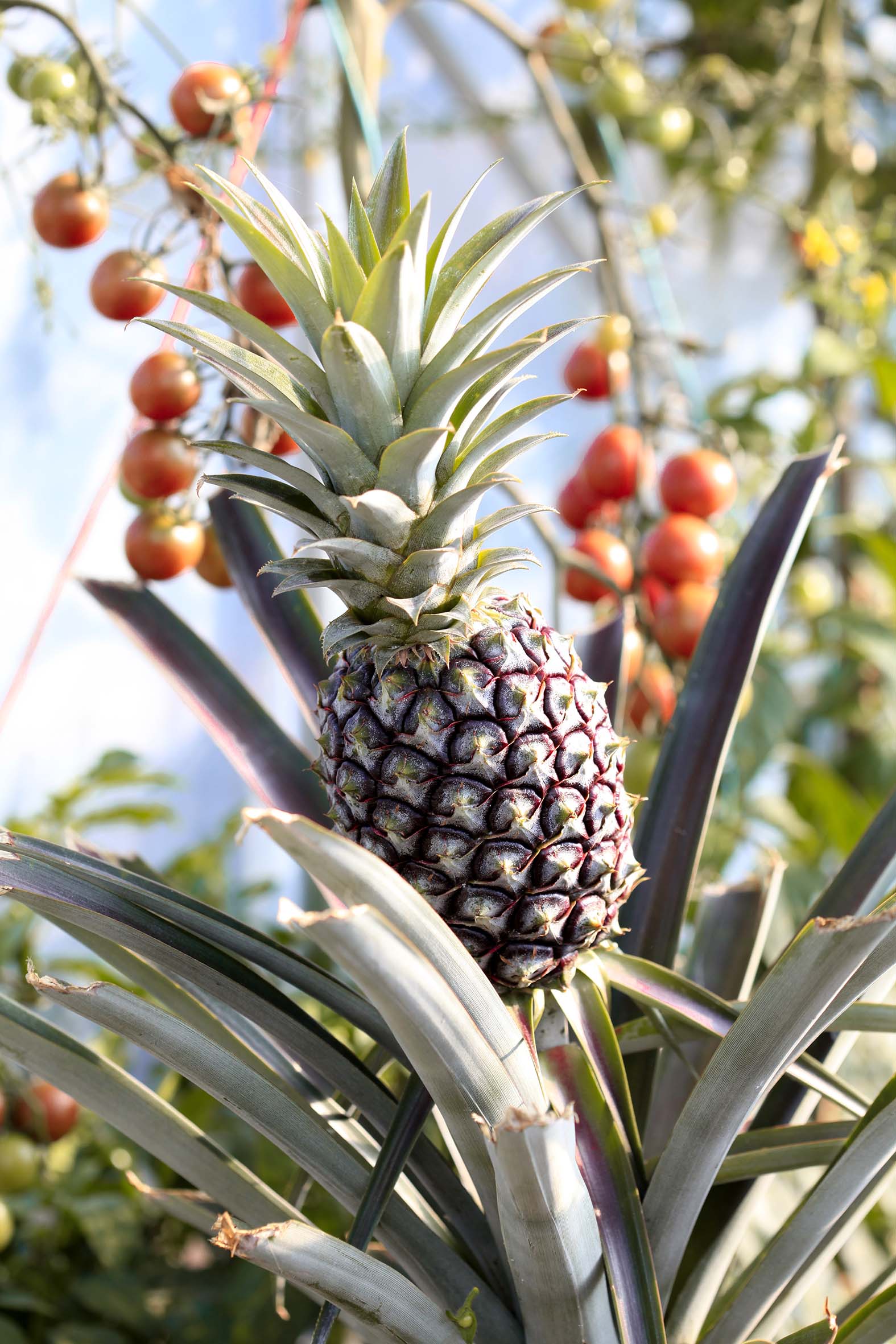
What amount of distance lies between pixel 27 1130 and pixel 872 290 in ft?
4.11

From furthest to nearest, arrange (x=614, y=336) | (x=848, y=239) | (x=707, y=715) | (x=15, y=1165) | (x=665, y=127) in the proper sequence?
(x=848, y=239)
(x=665, y=127)
(x=614, y=336)
(x=15, y=1165)
(x=707, y=715)

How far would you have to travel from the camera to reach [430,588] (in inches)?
13.8

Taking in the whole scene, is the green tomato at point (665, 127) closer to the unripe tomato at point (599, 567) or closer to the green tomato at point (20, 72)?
the unripe tomato at point (599, 567)

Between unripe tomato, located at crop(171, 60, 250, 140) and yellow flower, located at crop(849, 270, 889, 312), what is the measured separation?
0.85m

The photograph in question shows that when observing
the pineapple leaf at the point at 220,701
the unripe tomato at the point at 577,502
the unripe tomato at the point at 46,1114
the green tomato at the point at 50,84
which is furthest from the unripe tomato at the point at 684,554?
the unripe tomato at the point at 46,1114

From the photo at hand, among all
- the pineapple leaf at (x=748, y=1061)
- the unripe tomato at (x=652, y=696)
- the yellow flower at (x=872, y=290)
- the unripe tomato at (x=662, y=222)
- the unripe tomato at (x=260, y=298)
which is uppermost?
the yellow flower at (x=872, y=290)

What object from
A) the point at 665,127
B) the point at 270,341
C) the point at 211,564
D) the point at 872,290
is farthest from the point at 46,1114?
the point at 872,290

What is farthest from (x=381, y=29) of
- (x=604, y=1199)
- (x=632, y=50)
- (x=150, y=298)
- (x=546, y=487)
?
(x=546, y=487)

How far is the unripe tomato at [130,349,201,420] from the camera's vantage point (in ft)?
1.92

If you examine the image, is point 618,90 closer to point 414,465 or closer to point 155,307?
point 155,307

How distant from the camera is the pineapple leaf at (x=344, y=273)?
34 centimetres

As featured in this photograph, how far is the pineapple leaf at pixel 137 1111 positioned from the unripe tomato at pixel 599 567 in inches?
21.5

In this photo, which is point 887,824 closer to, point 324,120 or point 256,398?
point 256,398

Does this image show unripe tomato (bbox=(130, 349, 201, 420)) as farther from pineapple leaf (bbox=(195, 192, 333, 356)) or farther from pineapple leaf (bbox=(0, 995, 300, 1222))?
pineapple leaf (bbox=(0, 995, 300, 1222))
